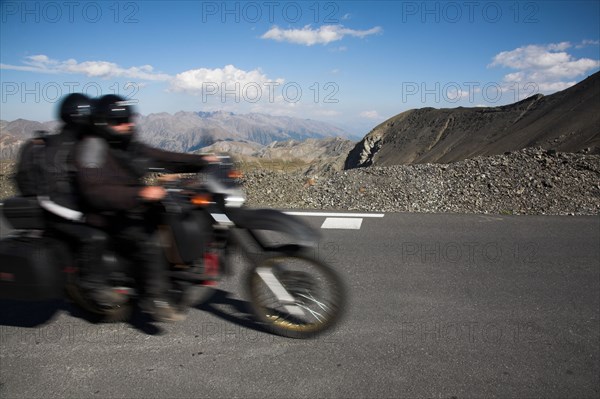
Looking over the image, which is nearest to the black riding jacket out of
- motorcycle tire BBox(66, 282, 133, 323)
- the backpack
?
the backpack

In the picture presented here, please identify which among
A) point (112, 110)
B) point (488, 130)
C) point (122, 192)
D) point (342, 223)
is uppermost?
point (488, 130)

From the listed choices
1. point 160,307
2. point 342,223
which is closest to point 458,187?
point 342,223

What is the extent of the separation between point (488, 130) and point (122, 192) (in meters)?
77.4

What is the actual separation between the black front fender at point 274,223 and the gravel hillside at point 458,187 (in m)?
5.70

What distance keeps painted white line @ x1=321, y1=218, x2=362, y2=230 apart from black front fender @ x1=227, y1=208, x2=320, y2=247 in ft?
13.2

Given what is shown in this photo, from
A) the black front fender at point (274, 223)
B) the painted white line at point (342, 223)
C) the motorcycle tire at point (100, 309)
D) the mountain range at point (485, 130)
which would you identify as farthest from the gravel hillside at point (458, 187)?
the mountain range at point (485, 130)

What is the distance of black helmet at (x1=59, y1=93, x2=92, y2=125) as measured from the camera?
128 inches

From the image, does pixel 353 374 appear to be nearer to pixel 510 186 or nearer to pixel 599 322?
pixel 599 322

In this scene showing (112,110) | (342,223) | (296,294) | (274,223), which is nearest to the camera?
(112,110)

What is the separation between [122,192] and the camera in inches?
124

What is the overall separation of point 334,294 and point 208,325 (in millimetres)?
1199

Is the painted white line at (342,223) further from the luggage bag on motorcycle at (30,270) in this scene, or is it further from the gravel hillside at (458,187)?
the luggage bag on motorcycle at (30,270)

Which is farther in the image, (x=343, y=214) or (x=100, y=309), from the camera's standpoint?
(x=343, y=214)

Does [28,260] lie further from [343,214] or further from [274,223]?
[343,214]
